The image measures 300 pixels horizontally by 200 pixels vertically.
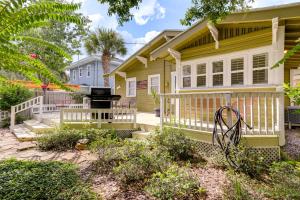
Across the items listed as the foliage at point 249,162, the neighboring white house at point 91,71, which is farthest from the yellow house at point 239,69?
the neighboring white house at point 91,71

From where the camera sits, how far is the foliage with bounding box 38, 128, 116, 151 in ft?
19.6

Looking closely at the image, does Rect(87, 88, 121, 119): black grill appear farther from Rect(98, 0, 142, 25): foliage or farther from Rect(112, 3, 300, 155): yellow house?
Rect(98, 0, 142, 25): foliage

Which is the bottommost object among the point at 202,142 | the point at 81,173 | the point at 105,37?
the point at 81,173

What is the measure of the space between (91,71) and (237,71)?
18.4m

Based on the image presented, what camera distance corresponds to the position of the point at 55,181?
3.16 m

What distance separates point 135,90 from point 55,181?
422 inches

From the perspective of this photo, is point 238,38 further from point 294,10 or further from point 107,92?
point 107,92

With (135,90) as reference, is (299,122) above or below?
below

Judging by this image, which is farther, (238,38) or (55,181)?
(238,38)

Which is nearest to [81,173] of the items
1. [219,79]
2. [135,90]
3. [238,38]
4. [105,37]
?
[219,79]

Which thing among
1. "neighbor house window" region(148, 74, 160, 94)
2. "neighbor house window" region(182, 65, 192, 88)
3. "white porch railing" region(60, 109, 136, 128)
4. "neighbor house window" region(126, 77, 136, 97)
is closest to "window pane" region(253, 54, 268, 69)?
"neighbor house window" region(182, 65, 192, 88)

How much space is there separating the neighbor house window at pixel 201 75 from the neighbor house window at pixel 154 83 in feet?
15.0

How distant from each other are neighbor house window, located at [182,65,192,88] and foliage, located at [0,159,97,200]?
5.28m

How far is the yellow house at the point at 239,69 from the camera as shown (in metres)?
4.60
